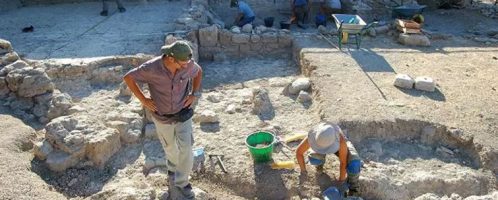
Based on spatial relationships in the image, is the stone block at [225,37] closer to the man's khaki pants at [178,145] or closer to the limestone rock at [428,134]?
the limestone rock at [428,134]

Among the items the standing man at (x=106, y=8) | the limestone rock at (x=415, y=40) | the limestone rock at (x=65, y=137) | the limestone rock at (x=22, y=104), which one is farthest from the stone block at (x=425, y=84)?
the standing man at (x=106, y=8)

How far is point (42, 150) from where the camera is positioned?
505 cm

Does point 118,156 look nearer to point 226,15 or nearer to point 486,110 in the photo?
point 486,110

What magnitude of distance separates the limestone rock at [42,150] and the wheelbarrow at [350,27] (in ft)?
18.8

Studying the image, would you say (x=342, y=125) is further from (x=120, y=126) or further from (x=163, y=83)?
(x=120, y=126)

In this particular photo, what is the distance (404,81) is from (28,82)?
578cm

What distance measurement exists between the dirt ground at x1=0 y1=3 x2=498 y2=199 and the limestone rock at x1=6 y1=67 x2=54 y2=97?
0.61 metres

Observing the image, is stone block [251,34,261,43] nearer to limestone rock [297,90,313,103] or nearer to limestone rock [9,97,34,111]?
Result: limestone rock [297,90,313,103]

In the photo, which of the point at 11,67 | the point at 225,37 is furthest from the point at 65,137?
the point at 225,37

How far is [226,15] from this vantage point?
38.7ft

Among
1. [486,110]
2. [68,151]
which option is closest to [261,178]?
[68,151]

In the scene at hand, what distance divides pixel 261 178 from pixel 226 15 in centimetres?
741

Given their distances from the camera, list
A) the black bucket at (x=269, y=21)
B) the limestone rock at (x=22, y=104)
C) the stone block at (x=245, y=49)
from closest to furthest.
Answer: the limestone rock at (x=22, y=104) → the stone block at (x=245, y=49) → the black bucket at (x=269, y=21)

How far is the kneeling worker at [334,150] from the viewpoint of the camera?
187 inches
